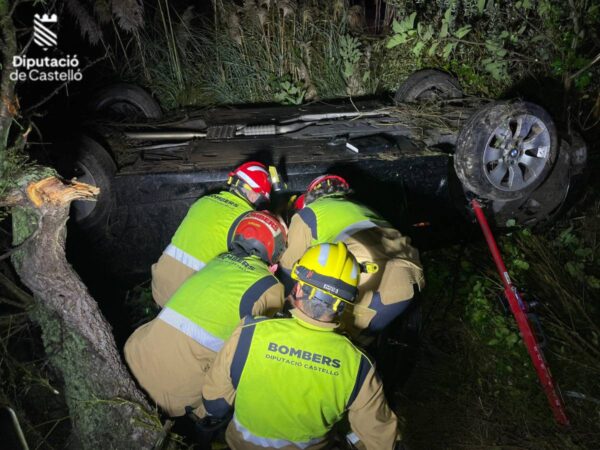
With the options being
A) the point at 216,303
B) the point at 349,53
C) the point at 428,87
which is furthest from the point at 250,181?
the point at 349,53

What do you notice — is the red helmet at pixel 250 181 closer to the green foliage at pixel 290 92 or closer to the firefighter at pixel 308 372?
the firefighter at pixel 308 372

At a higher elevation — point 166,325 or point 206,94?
point 206,94

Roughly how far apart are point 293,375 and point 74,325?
4.82 ft

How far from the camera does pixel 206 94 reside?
25.2ft

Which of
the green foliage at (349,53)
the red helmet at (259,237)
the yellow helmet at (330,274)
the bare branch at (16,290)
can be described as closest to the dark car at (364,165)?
the bare branch at (16,290)

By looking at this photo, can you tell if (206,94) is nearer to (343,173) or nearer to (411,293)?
(343,173)

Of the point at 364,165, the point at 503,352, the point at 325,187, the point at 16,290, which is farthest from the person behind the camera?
the point at 364,165

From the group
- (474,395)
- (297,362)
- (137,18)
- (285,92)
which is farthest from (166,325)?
(285,92)

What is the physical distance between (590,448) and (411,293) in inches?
63.0

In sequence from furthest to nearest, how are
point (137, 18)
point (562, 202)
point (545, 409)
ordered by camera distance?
point (137, 18) → point (562, 202) → point (545, 409)

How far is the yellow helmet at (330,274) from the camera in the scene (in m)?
2.47

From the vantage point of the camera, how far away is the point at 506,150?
14.1ft

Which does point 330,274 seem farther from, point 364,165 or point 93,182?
point 93,182

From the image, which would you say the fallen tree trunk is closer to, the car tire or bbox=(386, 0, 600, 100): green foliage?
the car tire
